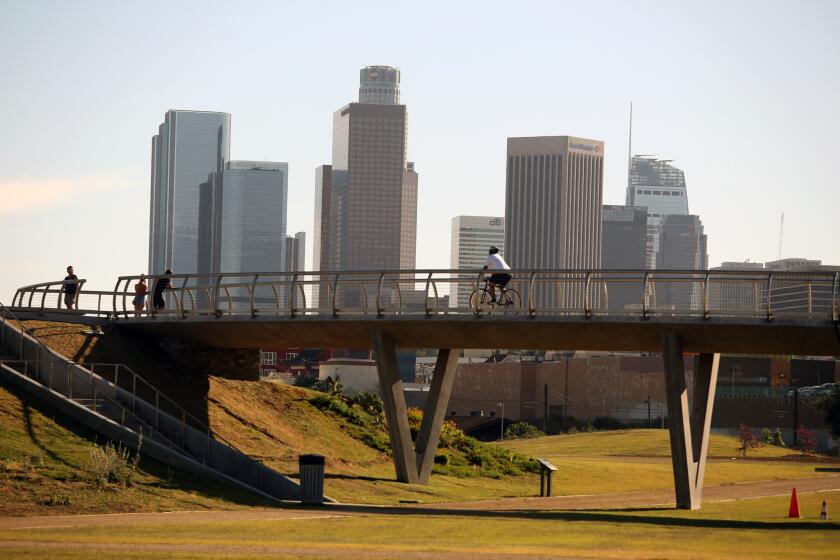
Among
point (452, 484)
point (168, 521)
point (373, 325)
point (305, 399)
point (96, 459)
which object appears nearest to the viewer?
point (168, 521)

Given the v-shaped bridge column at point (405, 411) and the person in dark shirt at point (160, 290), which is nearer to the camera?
the v-shaped bridge column at point (405, 411)

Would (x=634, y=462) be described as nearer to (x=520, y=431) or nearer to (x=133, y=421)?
(x=133, y=421)

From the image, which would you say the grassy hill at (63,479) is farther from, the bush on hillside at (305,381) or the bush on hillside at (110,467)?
the bush on hillside at (305,381)

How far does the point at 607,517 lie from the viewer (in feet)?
118

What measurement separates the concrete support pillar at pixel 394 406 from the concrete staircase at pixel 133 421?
6.06 m

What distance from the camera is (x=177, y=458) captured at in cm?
3778

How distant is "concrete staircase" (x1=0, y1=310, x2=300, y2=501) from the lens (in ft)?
125

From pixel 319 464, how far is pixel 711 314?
1132cm

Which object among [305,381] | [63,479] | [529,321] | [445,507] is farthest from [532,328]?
[305,381]

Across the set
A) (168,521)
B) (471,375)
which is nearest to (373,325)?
(168,521)

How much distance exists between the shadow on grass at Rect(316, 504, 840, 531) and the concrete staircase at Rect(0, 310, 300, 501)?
9.95 ft

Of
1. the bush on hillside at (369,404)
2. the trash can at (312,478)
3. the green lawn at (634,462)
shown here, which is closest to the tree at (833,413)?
the green lawn at (634,462)

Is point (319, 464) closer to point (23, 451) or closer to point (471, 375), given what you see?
point (23, 451)

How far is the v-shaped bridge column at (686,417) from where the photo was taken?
38844 millimetres
